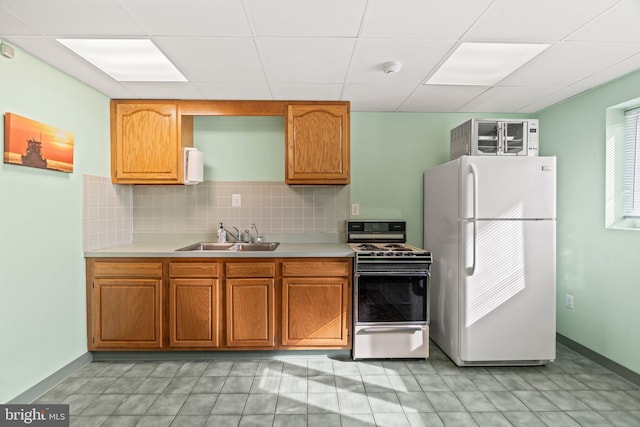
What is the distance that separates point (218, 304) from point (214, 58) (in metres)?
1.83

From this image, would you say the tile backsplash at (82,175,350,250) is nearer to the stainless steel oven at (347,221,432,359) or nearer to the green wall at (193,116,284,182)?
the green wall at (193,116,284,182)

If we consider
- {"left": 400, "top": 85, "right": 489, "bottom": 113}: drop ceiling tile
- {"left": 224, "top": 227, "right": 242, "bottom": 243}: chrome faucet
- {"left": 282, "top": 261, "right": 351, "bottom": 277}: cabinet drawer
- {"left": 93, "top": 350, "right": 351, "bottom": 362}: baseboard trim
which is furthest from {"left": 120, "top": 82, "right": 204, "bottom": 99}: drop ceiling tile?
{"left": 93, "top": 350, "right": 351, "bottom": 362}: baseboard trim

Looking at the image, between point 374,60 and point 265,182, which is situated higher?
point 374,60

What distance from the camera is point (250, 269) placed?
278 centimetres

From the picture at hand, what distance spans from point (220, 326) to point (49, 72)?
7.17ft

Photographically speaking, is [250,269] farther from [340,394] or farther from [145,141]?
[145,141]

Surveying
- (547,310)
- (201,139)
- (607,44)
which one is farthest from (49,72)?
(547,310)

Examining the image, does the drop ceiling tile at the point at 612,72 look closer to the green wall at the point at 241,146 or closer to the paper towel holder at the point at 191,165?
the green wall at the point at 241,146

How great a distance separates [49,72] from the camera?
91.6 inches

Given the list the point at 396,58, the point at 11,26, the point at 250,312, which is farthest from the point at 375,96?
the point at 11,26

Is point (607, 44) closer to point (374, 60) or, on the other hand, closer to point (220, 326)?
point (374, 60)

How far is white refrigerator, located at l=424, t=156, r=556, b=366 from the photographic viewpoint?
8.57 feet

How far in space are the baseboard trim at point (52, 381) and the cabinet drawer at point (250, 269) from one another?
1.29m

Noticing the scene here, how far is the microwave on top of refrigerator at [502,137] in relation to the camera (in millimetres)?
2812
